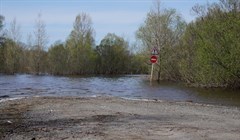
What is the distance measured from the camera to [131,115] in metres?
14.6

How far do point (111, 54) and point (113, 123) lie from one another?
8730 centimetres

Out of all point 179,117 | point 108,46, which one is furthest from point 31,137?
point 108,46

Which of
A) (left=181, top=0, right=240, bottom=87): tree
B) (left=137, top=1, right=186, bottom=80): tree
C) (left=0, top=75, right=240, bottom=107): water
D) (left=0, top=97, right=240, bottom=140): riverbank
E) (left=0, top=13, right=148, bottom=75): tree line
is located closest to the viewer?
(left=0, top=97, right=240, bottom=140): riverbank

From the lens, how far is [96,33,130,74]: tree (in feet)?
321

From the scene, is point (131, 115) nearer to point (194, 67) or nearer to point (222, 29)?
point (222, 29)

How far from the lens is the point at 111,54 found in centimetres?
9962

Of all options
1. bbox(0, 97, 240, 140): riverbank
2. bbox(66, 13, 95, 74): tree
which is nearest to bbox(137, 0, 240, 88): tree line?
bbox(0, 97, 240, 140): riverbank

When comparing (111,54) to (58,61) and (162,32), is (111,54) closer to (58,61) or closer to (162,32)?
(58,61)

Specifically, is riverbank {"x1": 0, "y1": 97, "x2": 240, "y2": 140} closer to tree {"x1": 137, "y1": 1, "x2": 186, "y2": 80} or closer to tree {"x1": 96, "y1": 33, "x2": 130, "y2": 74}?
tree {"x1": 137, "y1": 1, "x2": 186, "y2": 80}

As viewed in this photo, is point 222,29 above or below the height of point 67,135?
above

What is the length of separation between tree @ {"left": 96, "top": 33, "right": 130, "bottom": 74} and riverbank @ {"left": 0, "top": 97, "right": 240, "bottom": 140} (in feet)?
265

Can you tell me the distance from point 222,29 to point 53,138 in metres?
24.7

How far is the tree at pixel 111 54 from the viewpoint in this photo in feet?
321

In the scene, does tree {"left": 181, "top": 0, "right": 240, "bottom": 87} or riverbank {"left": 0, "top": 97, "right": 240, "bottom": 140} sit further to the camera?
tree {"left": 181, "top": 0, "right": 240, "bottom": 87}
